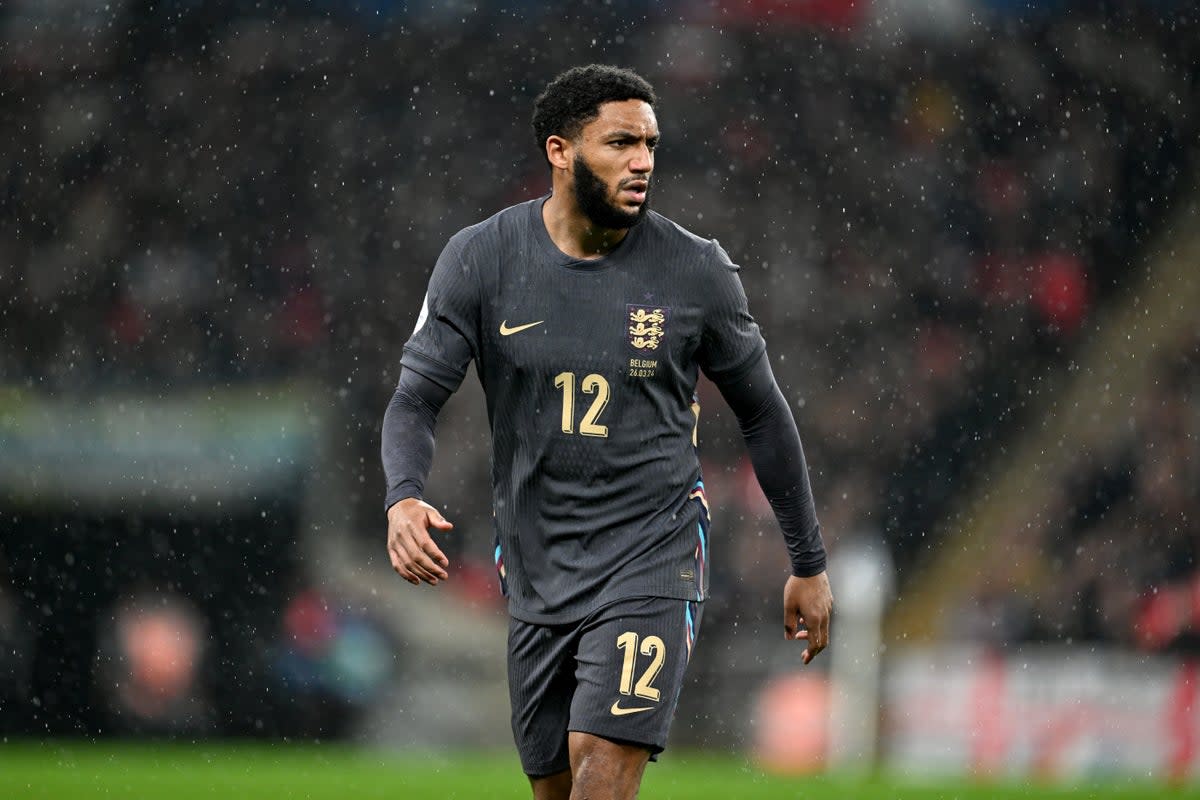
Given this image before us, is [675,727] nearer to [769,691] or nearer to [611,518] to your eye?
[769,691]

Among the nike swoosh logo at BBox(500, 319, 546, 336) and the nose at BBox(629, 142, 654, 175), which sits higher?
the nose at BBox(629, 142, 654, 175)

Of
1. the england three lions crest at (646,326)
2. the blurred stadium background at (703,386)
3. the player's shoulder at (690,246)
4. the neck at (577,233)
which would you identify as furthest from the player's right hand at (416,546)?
the blurred stadium background at (703,386)

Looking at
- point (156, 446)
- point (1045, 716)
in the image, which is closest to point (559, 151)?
point (1045, 716)

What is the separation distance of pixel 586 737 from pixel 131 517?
33.2 feet

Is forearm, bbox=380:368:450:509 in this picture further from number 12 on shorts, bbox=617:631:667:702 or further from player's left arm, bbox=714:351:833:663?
player's left arm, bbox=714:351:833:663

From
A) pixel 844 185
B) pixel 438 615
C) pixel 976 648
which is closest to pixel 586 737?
pixel 976 648

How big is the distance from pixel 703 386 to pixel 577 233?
423 inches

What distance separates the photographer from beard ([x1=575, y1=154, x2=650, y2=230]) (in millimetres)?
4340

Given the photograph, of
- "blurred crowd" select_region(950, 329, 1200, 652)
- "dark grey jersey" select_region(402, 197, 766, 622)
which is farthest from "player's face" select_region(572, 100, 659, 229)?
"blurred crowd" select_region(950, 329, 1200, 652)

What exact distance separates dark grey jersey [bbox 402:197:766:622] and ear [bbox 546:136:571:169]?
0.19m

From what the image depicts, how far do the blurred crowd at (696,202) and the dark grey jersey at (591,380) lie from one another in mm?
9816

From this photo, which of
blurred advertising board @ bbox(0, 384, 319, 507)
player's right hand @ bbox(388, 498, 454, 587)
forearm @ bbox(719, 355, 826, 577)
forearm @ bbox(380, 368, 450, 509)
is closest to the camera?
player's right hand @ bbox(388, 498, 454, 587)

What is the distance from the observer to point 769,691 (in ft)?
40.6

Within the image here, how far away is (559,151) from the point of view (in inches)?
176
